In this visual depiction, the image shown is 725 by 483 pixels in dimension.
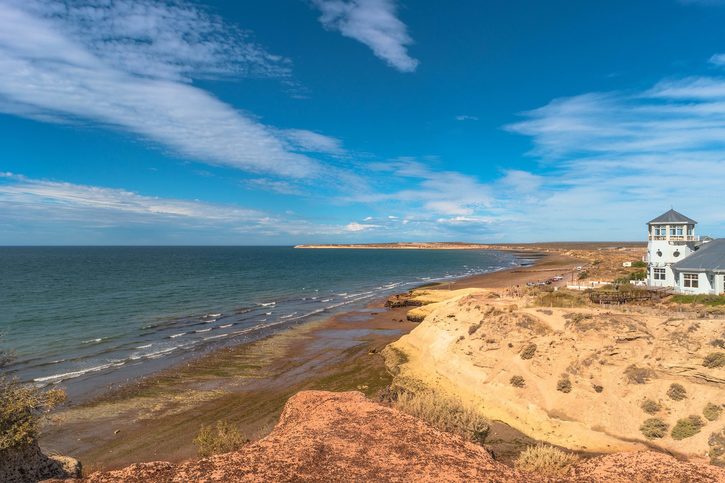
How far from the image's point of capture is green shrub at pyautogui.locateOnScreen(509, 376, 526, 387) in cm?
2222

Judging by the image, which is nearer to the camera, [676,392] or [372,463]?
[372,463]

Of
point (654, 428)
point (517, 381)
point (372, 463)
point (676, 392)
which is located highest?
point (372, 463)

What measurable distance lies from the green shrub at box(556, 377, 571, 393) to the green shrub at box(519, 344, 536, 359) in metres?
2.46

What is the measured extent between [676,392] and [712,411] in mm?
1486

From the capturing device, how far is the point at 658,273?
128 feet

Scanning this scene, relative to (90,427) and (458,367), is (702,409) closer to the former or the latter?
(458,367)

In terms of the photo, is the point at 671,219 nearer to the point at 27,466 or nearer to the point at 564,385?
the point at 564,385

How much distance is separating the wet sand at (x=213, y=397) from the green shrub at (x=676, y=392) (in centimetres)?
722

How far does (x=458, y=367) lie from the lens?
1029 inches

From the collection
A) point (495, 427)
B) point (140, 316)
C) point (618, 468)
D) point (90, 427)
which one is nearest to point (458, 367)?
point (495, 427)

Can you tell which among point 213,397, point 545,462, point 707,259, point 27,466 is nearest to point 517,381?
point 545,462

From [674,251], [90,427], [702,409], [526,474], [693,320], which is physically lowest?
[90,427]

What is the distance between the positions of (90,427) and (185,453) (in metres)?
6.49

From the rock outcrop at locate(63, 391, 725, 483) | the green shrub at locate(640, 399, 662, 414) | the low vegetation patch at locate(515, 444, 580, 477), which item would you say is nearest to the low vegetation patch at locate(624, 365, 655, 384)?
the green shrub at locate(640, 399, 662, 414)
